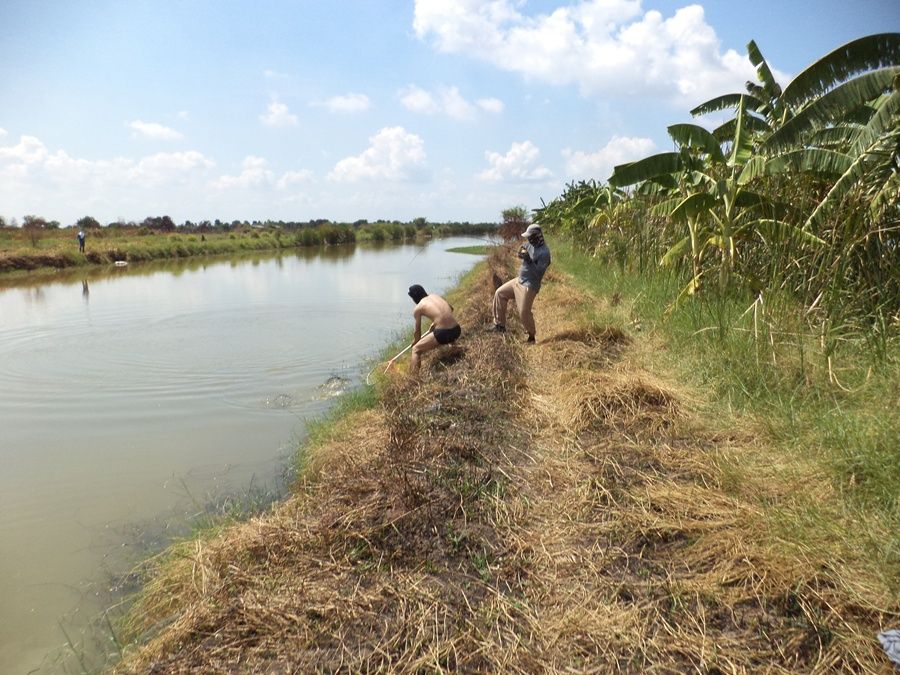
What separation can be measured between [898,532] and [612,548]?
121 cm

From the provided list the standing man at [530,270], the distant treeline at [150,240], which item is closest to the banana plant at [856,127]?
the standing man at [530,270]

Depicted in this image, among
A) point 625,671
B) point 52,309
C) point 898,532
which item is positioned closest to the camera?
point 625,671

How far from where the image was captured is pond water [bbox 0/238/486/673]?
4.02 metres

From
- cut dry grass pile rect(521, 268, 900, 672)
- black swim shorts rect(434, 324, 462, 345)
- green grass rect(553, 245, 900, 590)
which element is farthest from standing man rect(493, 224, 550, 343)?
cut dry grass pile rect(521, 268, 900, 672)

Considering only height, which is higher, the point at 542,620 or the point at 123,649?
the point at 542,620

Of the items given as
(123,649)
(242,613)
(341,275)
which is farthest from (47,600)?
(341,275)

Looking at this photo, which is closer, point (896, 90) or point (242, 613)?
point (242, 613)

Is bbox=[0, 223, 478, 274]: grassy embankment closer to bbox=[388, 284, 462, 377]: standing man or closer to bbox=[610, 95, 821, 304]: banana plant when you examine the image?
bbox=[388, 284, 462, 377]: standing man

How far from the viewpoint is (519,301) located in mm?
7559

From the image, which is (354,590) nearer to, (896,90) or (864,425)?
(864,425)

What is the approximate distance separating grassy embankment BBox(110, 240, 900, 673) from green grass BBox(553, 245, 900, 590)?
0.02 m

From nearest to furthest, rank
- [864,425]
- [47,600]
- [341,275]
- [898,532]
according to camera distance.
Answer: [898,532] → [864,425] → [47,600] → [341,275]

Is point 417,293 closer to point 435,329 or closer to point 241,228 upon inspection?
point 435,329

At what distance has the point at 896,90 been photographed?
5109 millimetres
